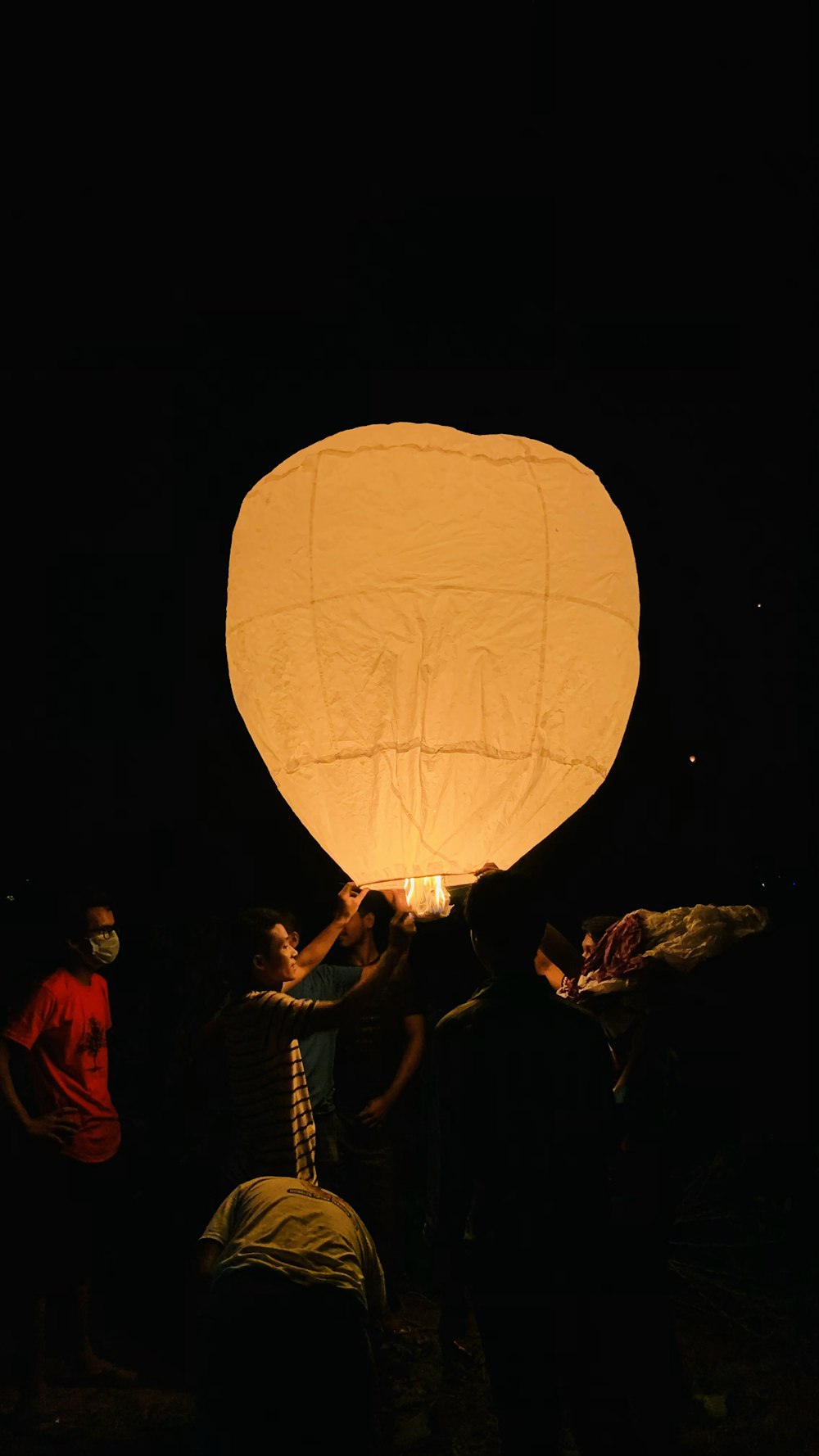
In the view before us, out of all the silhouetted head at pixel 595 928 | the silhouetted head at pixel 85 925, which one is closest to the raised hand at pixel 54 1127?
the silhouetted head at pixel 85 925

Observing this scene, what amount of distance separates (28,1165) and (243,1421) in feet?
6.27

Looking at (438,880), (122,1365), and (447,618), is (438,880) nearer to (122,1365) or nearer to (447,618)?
(447,618)

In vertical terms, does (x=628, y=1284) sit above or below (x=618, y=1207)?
above

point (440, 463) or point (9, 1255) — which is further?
point (9, 1255)

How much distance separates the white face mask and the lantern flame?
1.53 meters

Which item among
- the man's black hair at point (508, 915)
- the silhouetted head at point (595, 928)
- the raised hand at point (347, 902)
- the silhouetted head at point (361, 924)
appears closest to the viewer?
the man's black hair at point (508, 915)

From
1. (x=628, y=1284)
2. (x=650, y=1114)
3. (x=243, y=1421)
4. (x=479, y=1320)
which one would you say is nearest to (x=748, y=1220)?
(x=650, y=1114)

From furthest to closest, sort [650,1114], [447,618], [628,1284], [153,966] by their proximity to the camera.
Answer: [153,966], [650,1114], [447,618], [628,1284]

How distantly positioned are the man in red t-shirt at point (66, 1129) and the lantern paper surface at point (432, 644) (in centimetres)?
135

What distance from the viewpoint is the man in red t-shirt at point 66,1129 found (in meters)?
3.32

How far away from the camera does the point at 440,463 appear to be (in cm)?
273

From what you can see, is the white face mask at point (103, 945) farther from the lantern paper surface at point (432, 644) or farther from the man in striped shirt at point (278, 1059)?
the lantern paper surface at point (432, 644)

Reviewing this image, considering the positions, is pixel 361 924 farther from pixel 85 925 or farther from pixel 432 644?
pixel 432 644

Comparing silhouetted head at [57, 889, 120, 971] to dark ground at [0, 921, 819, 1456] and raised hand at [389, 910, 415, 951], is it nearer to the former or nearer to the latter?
dark ground at [0, 921, 819, 1456]
